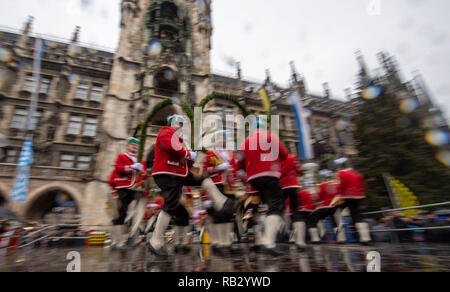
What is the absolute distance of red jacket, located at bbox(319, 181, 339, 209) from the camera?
18.3 ft

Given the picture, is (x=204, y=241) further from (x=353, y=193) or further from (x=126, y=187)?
(x=353, y=193)

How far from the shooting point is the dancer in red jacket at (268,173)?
3127 millimetres

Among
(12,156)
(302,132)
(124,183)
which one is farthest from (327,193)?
(12,156)

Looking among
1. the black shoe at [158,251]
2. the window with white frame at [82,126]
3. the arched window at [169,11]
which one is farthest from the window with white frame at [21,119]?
the black shoe at [158,251]

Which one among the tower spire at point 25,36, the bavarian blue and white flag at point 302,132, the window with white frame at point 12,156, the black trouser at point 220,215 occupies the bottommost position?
the black trouser at point 220,215

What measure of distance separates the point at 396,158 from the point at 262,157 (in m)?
9.98

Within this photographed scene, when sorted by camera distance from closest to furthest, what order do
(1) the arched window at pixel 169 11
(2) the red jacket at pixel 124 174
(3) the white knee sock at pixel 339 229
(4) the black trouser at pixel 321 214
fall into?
(2) the red jacket at pixel 124 174 → (4) the black trouser at pixel 321 214 → (3) the white knee sock at pixel 339 229 → (1) the arched window at pixel 169 11

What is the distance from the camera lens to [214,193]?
3.74 meters

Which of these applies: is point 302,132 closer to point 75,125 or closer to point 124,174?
point 124,174

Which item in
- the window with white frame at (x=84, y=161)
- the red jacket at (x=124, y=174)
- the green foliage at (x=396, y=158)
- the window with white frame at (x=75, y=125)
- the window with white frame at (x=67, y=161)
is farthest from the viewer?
the window with white frame at (x=75, y=125)

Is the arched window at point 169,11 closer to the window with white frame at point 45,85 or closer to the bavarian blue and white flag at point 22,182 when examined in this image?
the window with white frame at point 45,85

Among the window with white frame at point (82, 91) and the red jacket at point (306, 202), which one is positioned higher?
the window with white frame at point (82, 91)

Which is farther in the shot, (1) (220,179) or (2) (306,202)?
(2) (306,202)
